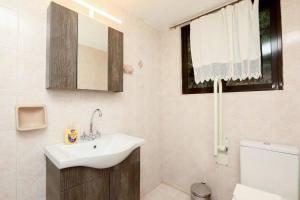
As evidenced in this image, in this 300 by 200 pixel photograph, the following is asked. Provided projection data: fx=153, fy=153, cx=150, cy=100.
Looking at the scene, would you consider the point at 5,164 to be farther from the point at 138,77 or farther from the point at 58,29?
the point at 138,77

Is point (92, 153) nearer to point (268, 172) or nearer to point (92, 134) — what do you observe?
point (92, 134)

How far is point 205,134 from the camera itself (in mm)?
1823

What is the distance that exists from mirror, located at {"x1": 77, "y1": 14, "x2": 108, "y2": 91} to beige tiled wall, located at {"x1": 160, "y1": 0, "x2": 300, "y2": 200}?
1.04 meters

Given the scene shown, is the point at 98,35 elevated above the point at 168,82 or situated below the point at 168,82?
above

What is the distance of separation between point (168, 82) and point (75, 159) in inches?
63.4

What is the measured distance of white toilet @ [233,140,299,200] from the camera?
3.90 feet

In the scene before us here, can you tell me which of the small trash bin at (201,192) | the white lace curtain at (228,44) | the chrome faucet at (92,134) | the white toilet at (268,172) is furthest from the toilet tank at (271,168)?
the chrome faucet at (92,134)

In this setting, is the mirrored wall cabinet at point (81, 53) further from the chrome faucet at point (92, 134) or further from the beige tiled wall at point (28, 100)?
the chrome faucet at point (92, 134)

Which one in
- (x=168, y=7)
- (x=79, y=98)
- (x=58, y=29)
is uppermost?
(x=168, y=7)

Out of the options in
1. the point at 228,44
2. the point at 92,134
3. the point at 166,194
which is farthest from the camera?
the point at 166,194

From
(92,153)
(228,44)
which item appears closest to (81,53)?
(92,153)

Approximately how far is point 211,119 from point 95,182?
1.36m

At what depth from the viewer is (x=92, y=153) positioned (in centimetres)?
108

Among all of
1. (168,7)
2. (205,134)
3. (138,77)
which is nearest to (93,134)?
(138,77)
